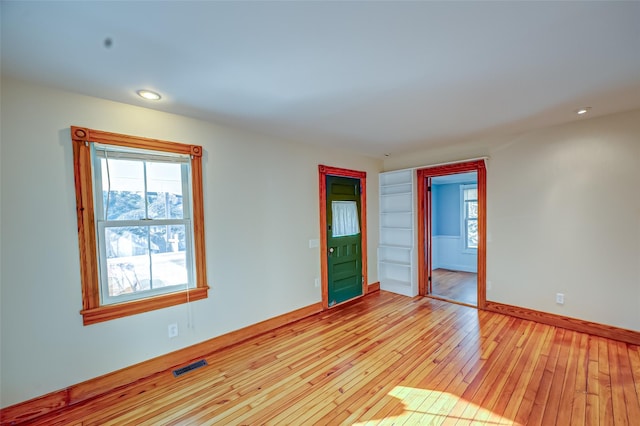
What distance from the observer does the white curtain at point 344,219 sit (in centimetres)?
412

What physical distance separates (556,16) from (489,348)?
2.87 meters

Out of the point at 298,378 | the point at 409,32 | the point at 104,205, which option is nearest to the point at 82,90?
the point at 104,205

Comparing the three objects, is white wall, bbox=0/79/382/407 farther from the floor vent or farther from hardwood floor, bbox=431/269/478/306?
hardwood floor, bbox=431/269/478/306

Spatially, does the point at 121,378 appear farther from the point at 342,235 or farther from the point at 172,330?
the point at 342,235

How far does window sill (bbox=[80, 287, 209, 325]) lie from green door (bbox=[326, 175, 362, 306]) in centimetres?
193

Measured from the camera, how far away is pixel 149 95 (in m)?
2.17

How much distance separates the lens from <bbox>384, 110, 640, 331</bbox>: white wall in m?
2.78

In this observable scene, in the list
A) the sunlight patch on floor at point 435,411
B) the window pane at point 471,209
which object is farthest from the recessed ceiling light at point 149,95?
the window pane at point 471,209

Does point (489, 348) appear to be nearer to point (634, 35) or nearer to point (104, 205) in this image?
point (634, 35)

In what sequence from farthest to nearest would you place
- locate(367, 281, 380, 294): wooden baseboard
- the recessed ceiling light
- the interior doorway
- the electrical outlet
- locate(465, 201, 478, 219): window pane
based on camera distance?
locate(465, 201, 478, 219): window pane
the interior doorway
locate(367, 281, 380, 294): wooden baseboard
the electrical outlet
the recessed ceiling light

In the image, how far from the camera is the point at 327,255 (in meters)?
3.96

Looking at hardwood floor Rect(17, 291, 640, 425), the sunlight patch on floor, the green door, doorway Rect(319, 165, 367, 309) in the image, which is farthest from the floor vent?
the green door

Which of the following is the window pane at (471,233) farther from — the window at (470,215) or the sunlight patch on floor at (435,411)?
the sunlight patch on floor at (435,411)

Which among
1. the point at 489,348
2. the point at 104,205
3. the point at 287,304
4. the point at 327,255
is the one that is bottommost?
the point at 489,348
